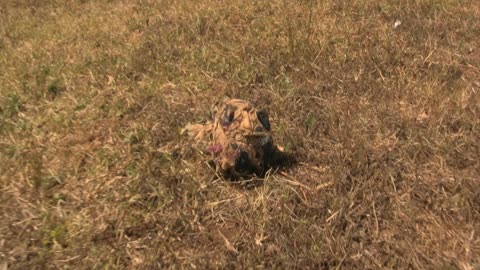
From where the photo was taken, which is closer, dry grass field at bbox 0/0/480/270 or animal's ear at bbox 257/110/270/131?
dry grass field at bbox 0/0/480/270

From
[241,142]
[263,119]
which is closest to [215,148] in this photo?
[241,142]

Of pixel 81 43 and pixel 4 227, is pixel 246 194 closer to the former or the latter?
pixel 4 227

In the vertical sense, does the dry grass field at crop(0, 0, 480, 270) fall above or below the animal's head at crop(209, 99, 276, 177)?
below

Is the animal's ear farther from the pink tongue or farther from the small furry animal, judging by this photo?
the pink tongue

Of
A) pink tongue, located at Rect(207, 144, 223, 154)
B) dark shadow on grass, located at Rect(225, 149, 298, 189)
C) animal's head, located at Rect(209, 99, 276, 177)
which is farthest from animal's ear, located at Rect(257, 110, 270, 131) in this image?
pink tongue, located at Rect(207, 144, 223, 154)

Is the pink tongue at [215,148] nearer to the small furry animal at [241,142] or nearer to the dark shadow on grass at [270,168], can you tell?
the small furry animal at [241,142]

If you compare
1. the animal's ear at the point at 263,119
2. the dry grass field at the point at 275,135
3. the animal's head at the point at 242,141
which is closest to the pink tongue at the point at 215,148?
the animal's head at the point at 242,141

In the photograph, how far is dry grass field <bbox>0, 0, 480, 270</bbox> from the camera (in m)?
2.13

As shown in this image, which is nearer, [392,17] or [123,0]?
[392,17]

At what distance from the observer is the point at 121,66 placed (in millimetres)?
3631

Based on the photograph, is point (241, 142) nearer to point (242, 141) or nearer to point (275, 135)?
point (242, 141)

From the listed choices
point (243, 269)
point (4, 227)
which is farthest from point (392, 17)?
point (4, 227)

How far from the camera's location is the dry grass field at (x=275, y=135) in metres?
2.13

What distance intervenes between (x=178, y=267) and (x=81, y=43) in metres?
2.71
